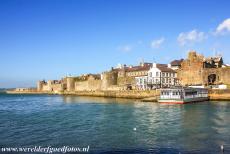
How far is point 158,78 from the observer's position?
102688mm

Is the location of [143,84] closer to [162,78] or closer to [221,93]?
[162,78]

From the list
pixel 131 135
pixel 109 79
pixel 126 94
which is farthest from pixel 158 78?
pixel 131 135

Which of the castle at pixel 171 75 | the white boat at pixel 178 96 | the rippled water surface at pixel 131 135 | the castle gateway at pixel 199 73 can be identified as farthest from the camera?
the castle at pixel 171 75

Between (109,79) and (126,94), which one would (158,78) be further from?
(109,79)

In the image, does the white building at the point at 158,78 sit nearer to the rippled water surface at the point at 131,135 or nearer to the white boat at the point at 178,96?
the white boat at the point at 178,96

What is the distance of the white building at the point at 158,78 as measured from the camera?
335ft

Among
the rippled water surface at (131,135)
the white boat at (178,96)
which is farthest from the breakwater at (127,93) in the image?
the rippled water surface at (131,135)

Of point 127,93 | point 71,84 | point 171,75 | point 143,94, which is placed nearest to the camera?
point 143,94

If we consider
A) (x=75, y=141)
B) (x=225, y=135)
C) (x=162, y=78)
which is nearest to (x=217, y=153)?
(x=225, y=135)

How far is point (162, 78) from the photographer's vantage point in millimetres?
103125

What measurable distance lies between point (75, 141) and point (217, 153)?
11.1m

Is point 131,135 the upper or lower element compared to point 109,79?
lower

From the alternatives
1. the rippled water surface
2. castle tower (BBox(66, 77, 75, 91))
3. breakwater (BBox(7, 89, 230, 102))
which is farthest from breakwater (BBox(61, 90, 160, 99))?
the rippled water surface

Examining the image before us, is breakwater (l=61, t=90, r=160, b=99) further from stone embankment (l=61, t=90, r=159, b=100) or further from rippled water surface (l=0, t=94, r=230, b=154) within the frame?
rippled water surface (l=0, t=94, r=230, b=154)
